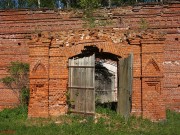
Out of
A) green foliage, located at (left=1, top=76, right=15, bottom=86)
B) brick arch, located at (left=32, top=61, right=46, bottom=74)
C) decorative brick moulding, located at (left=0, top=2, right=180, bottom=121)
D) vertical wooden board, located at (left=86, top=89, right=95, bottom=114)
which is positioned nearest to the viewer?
decorative brick moulding, located at (left=0, top=2, right=180, bottom=121)

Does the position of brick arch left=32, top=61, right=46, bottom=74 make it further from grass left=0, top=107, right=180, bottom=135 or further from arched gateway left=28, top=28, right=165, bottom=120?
grass left=0, top=107, right=180, bottom=135

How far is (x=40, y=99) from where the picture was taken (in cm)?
1045

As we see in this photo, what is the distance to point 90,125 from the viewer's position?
9.30 m

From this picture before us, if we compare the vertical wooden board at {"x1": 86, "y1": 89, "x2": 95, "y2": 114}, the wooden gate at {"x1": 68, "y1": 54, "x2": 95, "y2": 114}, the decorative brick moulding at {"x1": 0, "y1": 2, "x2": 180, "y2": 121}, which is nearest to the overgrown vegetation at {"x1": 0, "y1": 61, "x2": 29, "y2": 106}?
the decorative brick moulding at {"x1": 0, "y1": 2, "x2": 180, "y2": 121}

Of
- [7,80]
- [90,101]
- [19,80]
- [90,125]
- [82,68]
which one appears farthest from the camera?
Result: [19,80]

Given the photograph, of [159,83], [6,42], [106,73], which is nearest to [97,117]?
[159,83]

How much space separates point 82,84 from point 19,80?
3.51 meters

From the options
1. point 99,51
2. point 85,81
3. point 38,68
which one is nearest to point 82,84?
point 85,81

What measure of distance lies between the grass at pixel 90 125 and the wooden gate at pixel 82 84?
0.34 metres

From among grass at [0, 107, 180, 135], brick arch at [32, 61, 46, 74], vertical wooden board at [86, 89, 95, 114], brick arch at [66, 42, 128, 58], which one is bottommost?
grass at [0, 107, 180, 135]

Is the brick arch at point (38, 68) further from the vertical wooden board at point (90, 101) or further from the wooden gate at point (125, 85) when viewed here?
the wooden gate at point (125, 85)

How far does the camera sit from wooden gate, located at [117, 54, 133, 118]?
30.5 ft

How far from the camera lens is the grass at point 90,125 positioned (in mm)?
8711

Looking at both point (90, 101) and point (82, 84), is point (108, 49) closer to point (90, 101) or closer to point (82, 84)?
point (82, 84)
